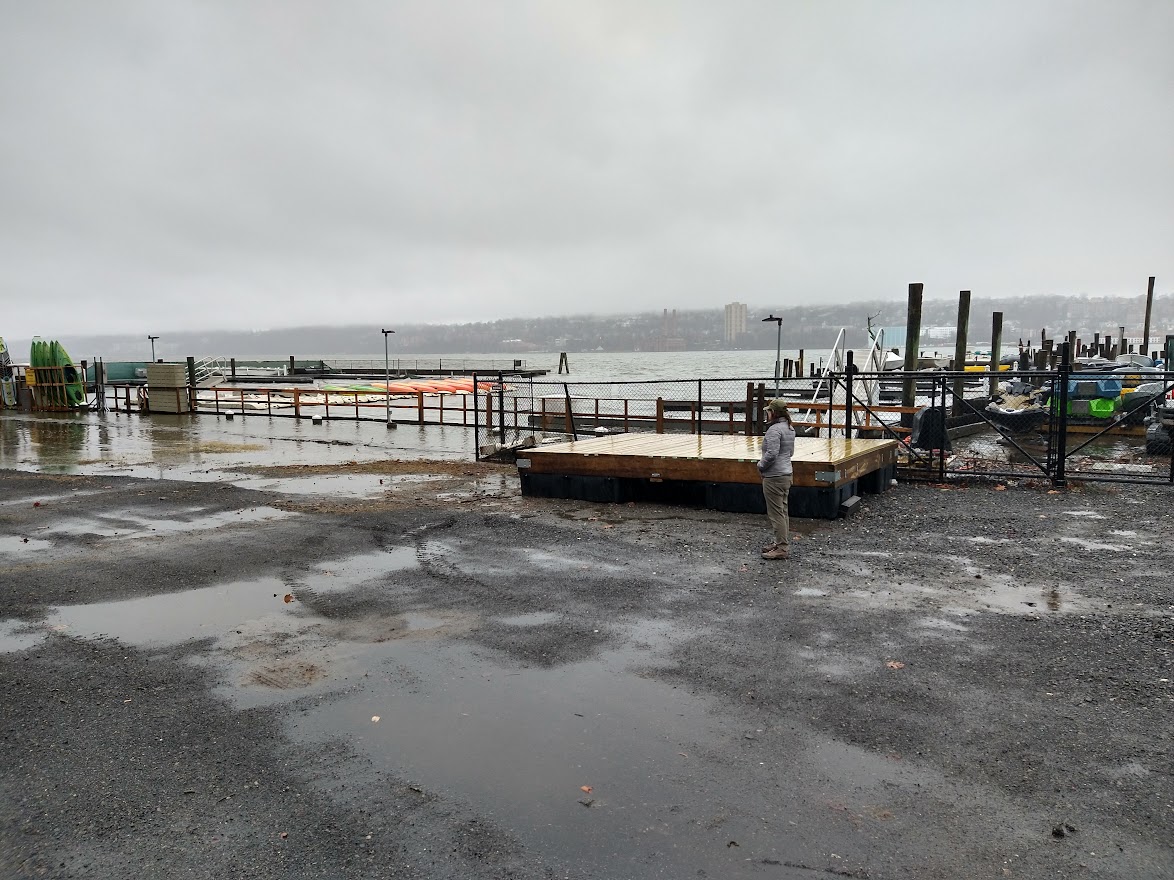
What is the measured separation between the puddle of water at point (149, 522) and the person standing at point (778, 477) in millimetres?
6926

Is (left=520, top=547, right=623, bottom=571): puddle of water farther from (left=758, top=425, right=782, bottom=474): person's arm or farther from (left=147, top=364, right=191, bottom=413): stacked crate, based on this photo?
(left=147, top=364, right=191, bottom=413): stacked crate

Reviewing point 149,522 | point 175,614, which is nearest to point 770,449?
point 175,614

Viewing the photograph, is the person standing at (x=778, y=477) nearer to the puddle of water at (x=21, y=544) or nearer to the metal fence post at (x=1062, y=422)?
the metal fence post at (x=1062, y=422)

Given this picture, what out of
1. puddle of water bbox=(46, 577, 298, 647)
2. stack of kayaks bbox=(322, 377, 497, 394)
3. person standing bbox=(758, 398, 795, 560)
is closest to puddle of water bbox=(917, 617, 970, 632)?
person standing bbox=(758, 398, 795, 560)

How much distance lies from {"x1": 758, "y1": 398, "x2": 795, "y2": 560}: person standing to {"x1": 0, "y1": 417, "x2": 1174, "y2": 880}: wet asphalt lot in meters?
0.35

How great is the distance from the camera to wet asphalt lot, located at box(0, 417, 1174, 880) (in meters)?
3.77

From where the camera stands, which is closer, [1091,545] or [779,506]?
[779,506]

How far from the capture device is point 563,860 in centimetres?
364

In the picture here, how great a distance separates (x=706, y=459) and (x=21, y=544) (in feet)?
29.4

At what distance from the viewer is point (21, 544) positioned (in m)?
10.2

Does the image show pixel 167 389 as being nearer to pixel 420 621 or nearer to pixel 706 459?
pixel 706 459

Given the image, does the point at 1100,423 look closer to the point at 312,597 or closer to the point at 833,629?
the point at 833,629

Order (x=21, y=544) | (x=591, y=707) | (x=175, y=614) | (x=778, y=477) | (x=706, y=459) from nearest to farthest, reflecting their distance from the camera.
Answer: (x=591, y=707)
(x=175, y=614)
(x=778, y=477)
(x=21, y=544)
(x=706, y=459)

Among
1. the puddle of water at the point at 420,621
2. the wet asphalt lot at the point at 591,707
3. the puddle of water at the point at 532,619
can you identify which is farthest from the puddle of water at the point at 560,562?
the puddle of water at the point at 420,621
